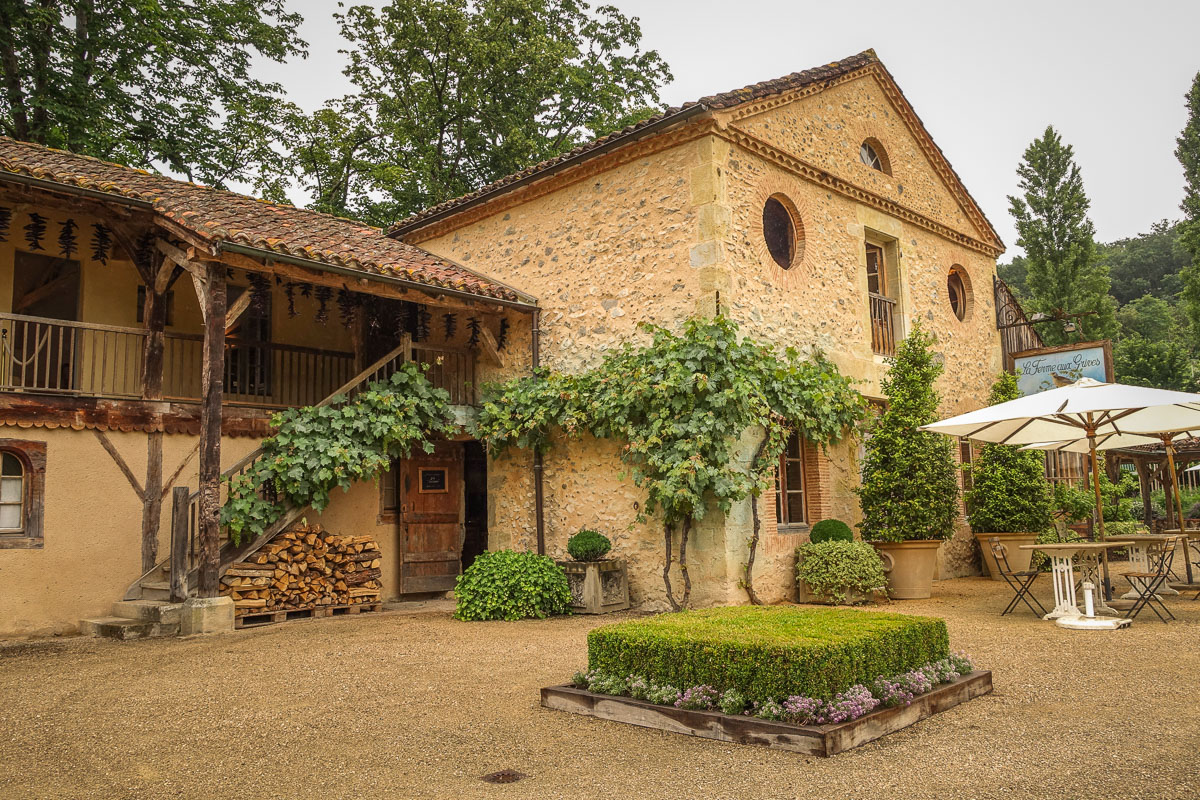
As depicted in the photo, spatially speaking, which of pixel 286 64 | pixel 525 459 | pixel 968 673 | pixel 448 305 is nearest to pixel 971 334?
pixel 525 459

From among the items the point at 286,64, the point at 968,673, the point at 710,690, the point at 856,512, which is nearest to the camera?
the point at 710,690

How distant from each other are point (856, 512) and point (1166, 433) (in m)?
3.48

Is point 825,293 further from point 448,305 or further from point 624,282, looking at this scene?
point 448,305

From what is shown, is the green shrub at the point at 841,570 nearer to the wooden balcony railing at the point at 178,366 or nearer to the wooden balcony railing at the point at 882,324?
the wooden balcony railing at the point at 882,324

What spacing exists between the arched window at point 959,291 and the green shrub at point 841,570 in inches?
246

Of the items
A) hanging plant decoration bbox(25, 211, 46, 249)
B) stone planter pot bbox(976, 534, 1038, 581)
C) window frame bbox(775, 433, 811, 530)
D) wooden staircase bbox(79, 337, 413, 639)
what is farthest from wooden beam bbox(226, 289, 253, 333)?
stone planter pot bbox(976, 534, 1038, 581)

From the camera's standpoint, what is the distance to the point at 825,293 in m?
10.8

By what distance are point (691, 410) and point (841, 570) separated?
2.45m

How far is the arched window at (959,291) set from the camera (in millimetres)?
13812

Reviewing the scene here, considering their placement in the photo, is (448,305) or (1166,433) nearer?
(1166,433)

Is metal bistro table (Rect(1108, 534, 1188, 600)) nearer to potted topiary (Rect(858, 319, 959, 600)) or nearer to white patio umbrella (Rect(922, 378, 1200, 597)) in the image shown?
white patio umbrella (Rect(922, 378, 1200, 597))

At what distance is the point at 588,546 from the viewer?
9.23 m

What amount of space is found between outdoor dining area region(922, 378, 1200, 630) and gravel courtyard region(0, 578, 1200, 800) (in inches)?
23.4

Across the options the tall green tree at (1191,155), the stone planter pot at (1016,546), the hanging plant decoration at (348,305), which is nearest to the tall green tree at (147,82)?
the hanging plant decoration at (348,305)
